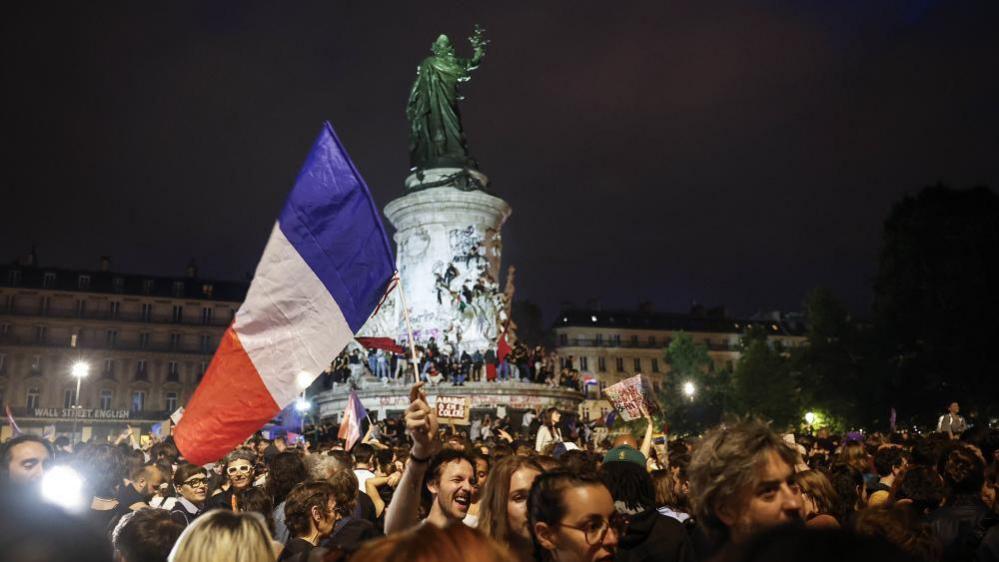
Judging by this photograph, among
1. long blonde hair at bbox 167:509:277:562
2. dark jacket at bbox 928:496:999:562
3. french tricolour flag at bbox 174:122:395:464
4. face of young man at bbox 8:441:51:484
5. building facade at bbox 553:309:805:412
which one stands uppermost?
building facade at bbox 553:309:805:412

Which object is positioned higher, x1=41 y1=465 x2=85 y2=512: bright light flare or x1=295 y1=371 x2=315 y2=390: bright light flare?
x1=295 y1=371 x2=315 y2=390: bright light flare

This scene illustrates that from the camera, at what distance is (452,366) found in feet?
101

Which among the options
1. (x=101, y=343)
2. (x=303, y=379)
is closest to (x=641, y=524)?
(x=303, y=379)

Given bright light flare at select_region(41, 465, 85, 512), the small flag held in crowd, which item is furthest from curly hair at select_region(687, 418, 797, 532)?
the small flag held in crowd

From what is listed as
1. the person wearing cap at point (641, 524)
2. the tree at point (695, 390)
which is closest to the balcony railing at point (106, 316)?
the tree at point (695, 390)

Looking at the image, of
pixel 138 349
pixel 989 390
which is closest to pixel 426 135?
pixel 989 390

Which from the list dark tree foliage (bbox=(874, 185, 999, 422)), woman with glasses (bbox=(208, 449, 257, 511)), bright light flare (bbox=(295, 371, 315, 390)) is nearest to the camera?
bright light flare (bbox=(295, 371, 315, 390))

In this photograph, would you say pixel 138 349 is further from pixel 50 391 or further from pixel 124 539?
pixel 124 539

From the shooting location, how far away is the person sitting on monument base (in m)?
5.01

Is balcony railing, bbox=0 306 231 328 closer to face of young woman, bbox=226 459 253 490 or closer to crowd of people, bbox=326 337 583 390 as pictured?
crowd of people, bbox=326 337 583 390

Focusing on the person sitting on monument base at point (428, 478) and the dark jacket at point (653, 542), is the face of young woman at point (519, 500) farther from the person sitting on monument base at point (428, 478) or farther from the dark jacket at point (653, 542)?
the dark jacket at point (653, 542)

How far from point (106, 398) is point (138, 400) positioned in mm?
2591

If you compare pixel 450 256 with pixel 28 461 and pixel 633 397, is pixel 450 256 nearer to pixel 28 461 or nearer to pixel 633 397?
pixel 633 397

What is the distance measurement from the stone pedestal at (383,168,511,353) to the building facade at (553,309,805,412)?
4717 cm
